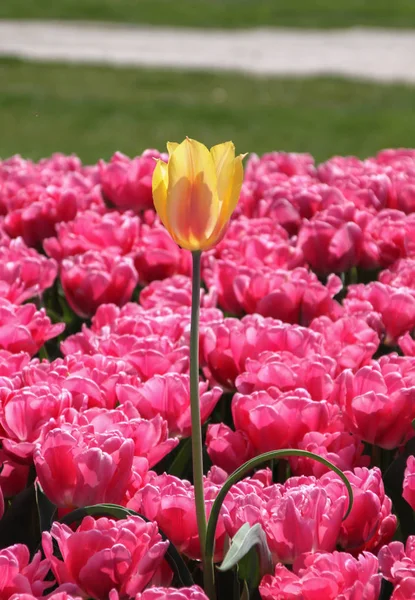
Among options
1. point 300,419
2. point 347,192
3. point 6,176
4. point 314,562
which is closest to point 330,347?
point 300,419

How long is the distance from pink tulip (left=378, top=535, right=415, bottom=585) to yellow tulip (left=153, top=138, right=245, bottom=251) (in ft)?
1.27

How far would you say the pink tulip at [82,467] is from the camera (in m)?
1.30

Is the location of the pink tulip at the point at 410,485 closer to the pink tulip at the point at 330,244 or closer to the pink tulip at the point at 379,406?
the pink tulip at the point at 379,406

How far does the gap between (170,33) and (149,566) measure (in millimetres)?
15056

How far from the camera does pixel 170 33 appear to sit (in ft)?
51.5

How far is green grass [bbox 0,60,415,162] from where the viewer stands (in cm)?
952

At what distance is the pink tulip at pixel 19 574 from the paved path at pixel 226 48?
11.4 metres

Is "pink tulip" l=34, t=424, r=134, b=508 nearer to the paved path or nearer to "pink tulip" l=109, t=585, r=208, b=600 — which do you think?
"pink tulip" l=109, t=585, r=208, b=600

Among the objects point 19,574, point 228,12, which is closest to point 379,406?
point 19,574

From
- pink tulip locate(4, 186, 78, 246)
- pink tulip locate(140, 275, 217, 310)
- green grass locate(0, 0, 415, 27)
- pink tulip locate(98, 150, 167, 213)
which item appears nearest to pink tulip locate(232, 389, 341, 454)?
pink tulip locate(140, 275, 217, 310)

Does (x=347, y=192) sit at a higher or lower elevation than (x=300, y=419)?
higher

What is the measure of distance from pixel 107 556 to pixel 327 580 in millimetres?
228

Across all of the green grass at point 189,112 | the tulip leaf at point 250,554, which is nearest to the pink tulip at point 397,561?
the tulip leaf at point 250,554

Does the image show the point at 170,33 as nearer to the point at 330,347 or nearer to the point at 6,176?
the point at 6,176
